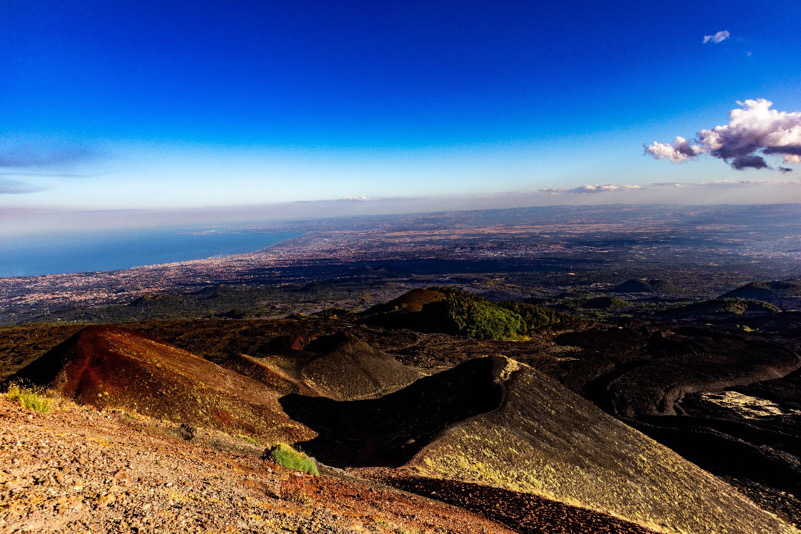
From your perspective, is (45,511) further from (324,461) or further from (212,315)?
(212,315)

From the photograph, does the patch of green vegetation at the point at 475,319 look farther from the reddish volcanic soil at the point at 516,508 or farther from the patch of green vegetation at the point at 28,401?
the patch of green vegetation at the point at 28,401

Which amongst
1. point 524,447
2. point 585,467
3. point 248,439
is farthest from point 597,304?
point 248,439

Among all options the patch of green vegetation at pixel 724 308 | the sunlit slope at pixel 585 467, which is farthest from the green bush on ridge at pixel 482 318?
the patch of green vegetation at pixel 724 308

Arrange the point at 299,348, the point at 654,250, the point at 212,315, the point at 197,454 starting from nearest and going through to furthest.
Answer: the point at 197,454 < the point at 299,348 < the point at 212,315 < the point at 654,250

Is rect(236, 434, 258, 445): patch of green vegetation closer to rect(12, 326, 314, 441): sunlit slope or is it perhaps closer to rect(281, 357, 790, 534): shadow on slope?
rect(12, 326, 314, 441): sunlit slope

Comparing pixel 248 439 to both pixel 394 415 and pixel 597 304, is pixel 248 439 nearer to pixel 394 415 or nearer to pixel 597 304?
pixel 394 415

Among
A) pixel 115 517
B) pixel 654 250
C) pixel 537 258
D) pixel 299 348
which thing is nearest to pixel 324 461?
pixel 115 517

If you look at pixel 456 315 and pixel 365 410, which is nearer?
pixel 365 410
